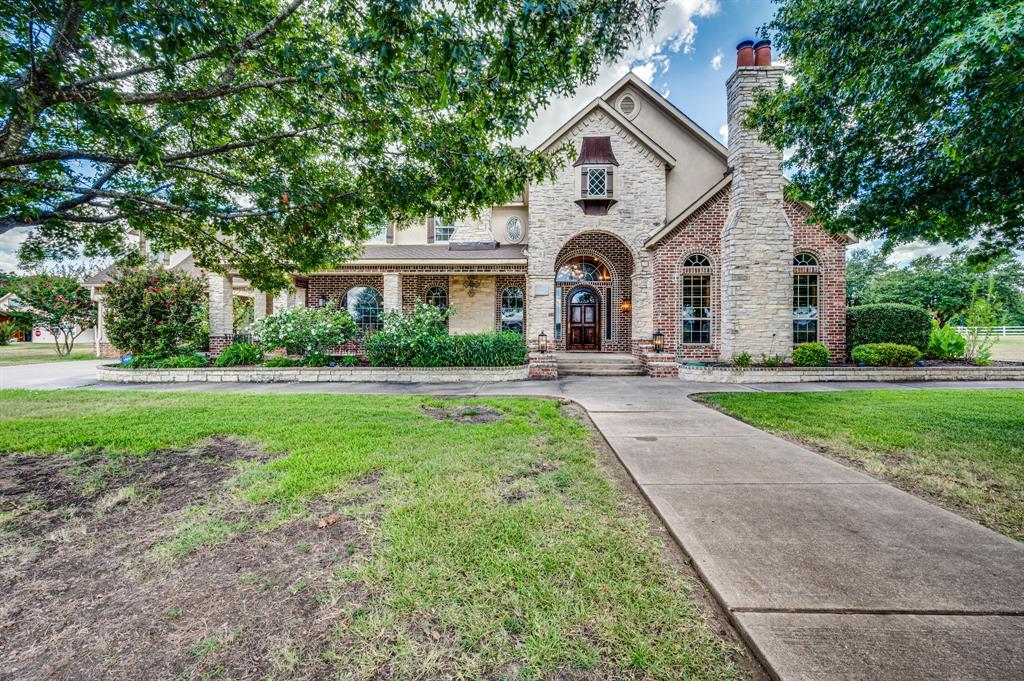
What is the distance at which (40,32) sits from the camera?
3490mm

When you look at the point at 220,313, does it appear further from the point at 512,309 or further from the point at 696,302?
the point at 696,302

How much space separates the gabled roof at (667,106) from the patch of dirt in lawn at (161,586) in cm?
1673

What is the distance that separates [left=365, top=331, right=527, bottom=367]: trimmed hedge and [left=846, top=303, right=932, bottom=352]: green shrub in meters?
10.5

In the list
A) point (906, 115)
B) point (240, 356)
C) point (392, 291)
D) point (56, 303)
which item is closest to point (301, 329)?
point (240, 356)

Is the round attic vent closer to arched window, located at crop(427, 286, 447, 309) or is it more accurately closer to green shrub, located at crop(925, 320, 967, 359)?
arched window, located at crop(427, 286, 447, 309)

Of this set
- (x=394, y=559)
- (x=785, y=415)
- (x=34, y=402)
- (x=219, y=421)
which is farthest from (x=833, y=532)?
(x=34, y=402)

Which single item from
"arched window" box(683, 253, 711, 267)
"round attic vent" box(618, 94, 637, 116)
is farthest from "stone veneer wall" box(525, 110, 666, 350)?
"round attic vent" box(618, 94, 637, 116)

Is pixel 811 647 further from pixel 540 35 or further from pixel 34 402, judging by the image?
pixel 34 402

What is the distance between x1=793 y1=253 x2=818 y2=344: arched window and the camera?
39.1 feet

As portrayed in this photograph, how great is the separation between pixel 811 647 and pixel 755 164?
42.6ft

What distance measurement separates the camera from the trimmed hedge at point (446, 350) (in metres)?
11.0

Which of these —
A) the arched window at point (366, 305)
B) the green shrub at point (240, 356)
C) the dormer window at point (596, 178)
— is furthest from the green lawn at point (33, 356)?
the dormer window at point (596, 178)

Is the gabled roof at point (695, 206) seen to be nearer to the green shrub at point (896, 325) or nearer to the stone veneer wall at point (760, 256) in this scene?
the stone veneer wall at point (760, 256)

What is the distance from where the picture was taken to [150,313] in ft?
40.8
